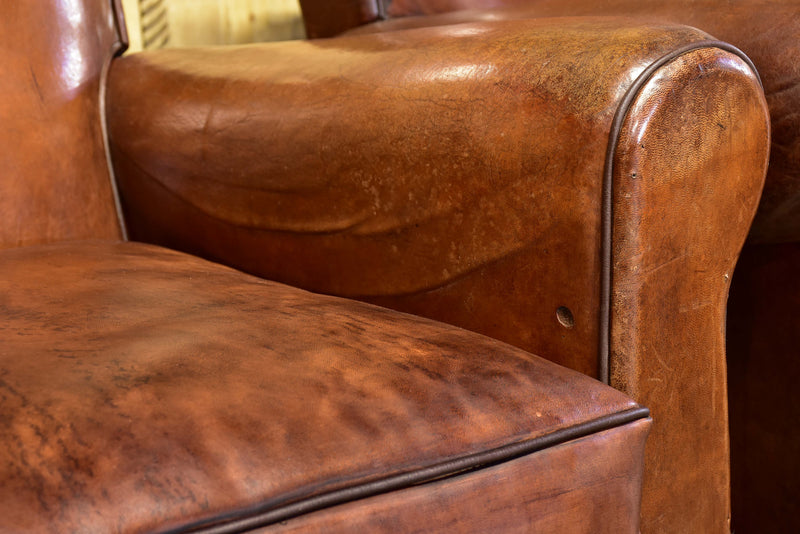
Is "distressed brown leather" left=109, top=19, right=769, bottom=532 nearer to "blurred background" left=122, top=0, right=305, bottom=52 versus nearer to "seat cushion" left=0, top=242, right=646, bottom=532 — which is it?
"seat cushion" left=0, top=242, right=646, bottom=532

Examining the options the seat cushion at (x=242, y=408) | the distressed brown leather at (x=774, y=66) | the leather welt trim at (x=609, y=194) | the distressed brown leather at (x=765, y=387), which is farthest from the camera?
the distressed brown leather at (x=765, y=387)

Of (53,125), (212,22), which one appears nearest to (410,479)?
(53,125)

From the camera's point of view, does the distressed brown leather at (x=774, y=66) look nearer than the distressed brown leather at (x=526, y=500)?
No

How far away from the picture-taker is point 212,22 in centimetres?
198

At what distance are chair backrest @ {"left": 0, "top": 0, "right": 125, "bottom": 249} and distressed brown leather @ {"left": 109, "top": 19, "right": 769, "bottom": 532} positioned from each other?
321mm

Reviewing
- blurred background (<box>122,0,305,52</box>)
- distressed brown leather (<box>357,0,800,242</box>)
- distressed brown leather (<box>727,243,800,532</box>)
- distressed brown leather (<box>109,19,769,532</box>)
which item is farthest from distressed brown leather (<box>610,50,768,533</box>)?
blurred background (<box>122,0,305,52</box>)

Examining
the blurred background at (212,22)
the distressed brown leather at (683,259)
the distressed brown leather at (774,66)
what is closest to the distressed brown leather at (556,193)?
the distressed brown leather at (683,259)

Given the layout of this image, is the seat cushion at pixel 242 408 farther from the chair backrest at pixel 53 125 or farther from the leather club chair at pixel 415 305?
the chair backrest at pixel 53 125

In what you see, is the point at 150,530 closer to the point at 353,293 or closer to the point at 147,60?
the point at 353,293

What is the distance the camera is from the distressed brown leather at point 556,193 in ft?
1.79

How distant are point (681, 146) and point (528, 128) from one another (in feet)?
0.34

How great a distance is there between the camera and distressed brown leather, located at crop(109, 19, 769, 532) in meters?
0.55

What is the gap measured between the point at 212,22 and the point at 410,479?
1.76 meters

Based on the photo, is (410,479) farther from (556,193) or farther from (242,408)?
(556,193)
